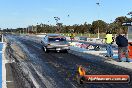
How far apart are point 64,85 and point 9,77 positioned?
10.7 feet

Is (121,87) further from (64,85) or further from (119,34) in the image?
(119,34)

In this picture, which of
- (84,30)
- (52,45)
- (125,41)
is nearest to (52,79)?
(125,41)

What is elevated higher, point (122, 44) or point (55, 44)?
point (122, 44)

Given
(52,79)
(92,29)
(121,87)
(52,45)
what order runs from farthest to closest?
(92,29)
(52,45)
(52,79)
(121,87)

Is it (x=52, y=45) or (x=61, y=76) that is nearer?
(x=61, y=76)

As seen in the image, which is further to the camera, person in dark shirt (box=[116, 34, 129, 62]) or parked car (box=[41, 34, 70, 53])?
parked car (box=[41, 34, 70, 53])

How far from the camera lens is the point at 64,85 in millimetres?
13148

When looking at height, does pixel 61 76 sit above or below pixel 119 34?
below

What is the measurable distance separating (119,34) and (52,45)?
39.2 feet

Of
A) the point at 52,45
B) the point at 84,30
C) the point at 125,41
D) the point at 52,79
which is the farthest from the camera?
the point at 84,30

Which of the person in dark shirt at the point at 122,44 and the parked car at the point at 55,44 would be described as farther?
the parked car at the point at 55,44

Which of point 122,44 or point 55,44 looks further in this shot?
point 55,44

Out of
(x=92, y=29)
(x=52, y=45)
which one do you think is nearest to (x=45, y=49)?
(x=52, y=45)

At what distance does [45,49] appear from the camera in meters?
34.1
